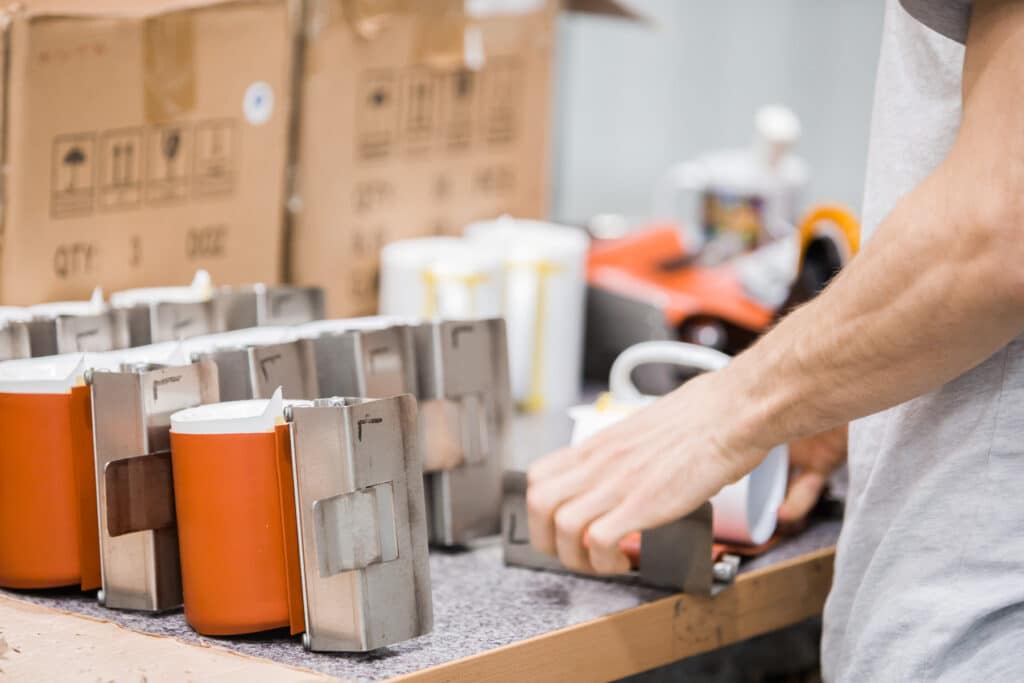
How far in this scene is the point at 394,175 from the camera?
1373mm

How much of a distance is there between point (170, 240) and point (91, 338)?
25 centimetres

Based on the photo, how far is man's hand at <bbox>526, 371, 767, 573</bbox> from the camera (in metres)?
0.75

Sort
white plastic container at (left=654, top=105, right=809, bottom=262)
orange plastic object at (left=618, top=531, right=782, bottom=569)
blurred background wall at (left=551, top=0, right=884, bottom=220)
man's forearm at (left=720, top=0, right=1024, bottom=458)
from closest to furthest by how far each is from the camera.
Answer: man's forearm at (left=720, top=0, right=1024, bottom=458) < orange plastic object at (left=618, top=531, right=782, bottom=569) < white plastic container at (left=654, top=105, right=809, bottom=262) < blurred background wall at (left=551, top=0, right=884, bottom=220)

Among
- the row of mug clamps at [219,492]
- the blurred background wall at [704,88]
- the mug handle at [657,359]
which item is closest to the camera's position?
the row of mug clamps at [219,492]

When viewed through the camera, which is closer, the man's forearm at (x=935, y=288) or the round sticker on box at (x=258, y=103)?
the man's forearm at (x=935, y=288)

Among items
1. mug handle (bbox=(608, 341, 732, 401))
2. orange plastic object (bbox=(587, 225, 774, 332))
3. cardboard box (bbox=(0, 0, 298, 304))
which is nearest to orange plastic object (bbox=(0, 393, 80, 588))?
cardboard box (bbox=(0, 0, 298, 304))

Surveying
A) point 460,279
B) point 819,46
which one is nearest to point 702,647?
point 460,279

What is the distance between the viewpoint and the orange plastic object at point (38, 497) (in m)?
0.78

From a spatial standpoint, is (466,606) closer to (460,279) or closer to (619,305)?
(460,279)

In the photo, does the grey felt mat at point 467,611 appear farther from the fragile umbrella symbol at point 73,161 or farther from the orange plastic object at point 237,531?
the fragile umbrella symbol at point 73,161

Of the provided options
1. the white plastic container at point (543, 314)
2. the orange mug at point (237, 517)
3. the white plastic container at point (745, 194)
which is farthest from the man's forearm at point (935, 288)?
the white plastic container at point (745, 194)

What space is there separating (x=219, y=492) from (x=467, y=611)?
203 millimetres

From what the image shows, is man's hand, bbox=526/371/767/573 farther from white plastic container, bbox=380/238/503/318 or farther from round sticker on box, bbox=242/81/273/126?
round sticker on box, bbox=242/81/273/126

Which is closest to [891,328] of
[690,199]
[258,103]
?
[258,103]
